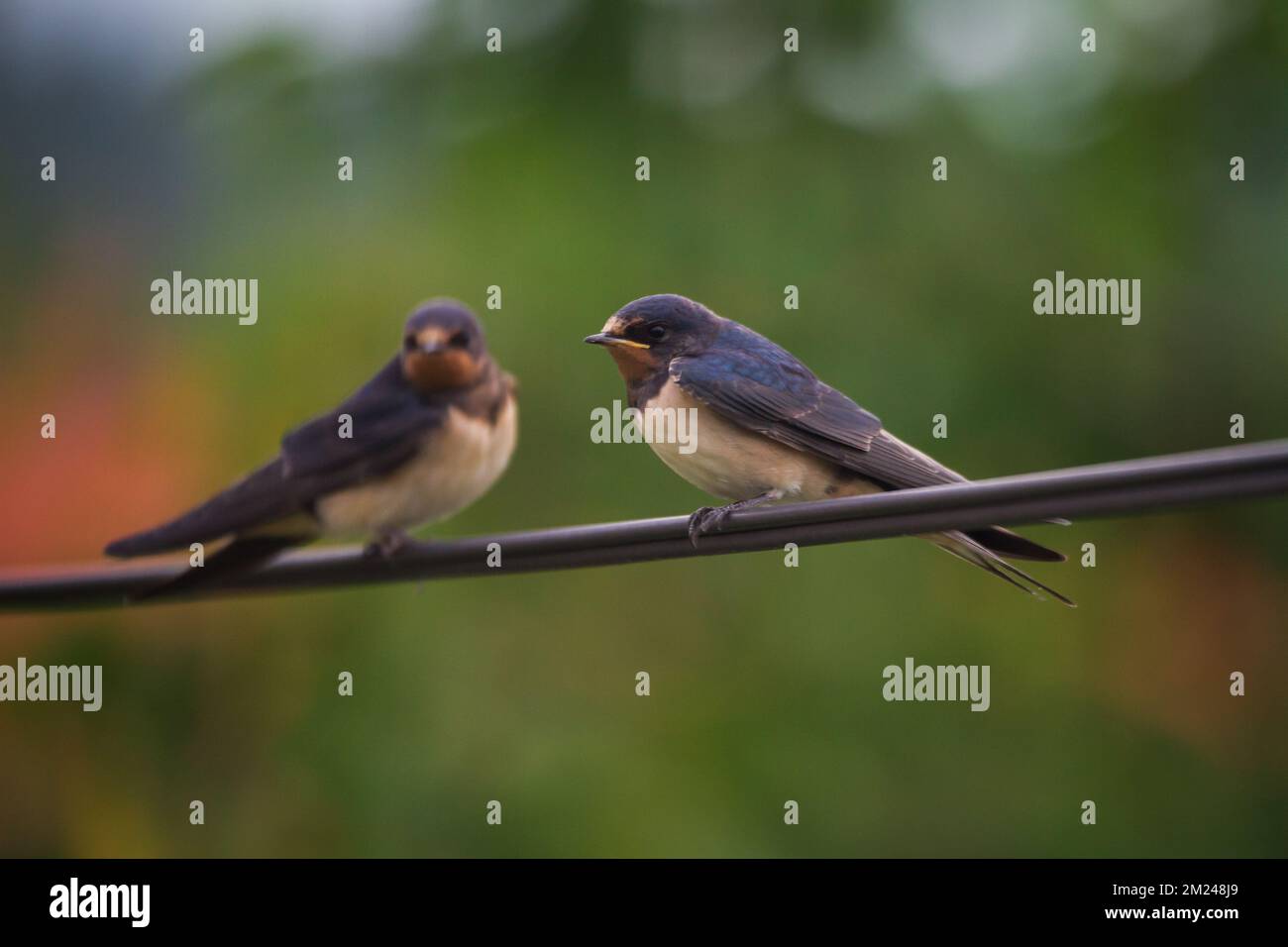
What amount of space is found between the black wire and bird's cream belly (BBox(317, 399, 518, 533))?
0.57 m

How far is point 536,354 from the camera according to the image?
32.9 ft

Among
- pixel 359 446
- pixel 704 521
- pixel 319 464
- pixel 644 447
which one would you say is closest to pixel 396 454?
pixel 359 446

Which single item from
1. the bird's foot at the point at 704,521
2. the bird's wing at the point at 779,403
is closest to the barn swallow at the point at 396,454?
the bird's wing at the point at 779,403

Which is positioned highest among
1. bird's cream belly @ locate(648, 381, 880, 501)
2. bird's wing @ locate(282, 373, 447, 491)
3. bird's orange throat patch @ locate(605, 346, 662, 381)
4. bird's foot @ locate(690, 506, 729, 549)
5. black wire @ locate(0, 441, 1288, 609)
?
bird's orange throat patch @ locate(605, 346, 662, 381)

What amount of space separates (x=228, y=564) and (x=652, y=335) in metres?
1.61

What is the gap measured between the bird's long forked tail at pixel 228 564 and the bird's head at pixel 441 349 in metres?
0.72

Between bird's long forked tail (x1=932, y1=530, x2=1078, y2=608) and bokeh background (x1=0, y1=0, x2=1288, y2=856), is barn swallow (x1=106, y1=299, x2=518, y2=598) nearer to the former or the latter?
bird's long forked tail (x1=932, y1=530, x2=1078, y2=608)

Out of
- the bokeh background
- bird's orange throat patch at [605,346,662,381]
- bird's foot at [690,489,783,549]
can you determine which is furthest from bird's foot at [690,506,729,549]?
the bokeh background

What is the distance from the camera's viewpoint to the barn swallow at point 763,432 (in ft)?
15.7

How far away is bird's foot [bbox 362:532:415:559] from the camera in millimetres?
5191

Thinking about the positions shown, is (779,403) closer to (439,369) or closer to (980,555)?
(980,555)

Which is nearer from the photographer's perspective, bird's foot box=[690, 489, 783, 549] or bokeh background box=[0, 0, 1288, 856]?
bird's foot box=[690, 489, 783, 549]
